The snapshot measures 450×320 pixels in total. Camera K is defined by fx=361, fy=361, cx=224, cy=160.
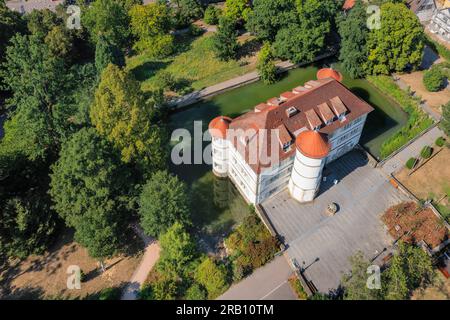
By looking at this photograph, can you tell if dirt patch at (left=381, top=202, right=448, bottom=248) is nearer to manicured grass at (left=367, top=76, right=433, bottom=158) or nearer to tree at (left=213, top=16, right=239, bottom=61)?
manicured grass at (left=367, top=76, right=433, bottom=158)

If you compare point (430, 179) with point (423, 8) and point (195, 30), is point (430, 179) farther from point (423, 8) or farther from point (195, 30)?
point (195, 30)

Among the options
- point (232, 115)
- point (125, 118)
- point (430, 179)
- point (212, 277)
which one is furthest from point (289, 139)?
point (430, 179)

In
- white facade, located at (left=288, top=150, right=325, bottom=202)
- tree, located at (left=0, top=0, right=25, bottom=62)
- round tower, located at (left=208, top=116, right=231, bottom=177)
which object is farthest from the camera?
tree, located at (left=0, top=0, right=25, bottom=62)

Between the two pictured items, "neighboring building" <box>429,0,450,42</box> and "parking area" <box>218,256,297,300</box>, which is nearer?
"parking area" <box>218,256,297,300</box>

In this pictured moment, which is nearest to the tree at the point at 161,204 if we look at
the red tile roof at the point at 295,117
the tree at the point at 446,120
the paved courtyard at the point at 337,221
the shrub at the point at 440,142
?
the red tile roof at the point at 295,117

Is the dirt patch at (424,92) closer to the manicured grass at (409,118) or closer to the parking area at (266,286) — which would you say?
the manicured grass at (409,118)

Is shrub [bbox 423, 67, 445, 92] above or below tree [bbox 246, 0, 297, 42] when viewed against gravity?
below

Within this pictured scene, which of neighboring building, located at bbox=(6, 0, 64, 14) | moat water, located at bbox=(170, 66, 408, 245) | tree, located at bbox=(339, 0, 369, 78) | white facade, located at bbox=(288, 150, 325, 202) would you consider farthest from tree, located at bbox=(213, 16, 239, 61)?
neighboring building, located at bbox=(6, 0, 64, 14)

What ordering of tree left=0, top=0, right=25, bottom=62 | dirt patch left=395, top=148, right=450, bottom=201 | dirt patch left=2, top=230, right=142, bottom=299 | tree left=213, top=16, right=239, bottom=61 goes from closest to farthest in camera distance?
1. dirt patch left=2, top=230, right=142, bottom=299
2. dirt patch left=395, top=148, right=450, bottom=201
3. tree left=0, top=0, right=25, bottom=62
4. tree left=213, top=16, right=239, bottom=61
